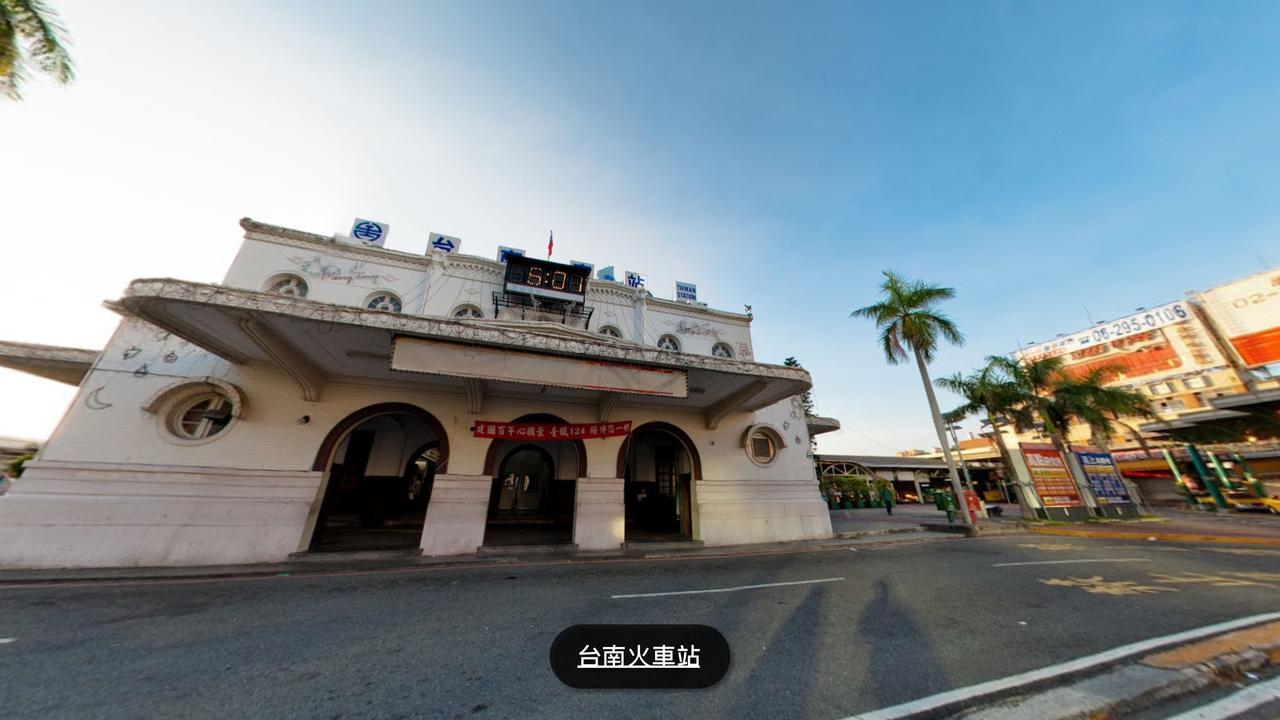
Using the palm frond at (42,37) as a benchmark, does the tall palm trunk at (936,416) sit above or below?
below

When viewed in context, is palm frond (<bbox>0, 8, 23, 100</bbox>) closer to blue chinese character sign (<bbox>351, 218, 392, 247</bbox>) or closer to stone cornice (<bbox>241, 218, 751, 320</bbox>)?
stone cornice (<bbox>241, 218, 751, 320</bbox>)

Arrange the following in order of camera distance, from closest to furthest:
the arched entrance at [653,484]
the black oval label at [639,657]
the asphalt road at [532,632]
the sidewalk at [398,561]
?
the asphalt road at [532,632], the black oval label at [639,657], the sidewalk at [398,561], the arched entrance at [653,484]

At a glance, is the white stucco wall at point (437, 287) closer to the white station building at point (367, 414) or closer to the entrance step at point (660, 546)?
the white station building at point (367, 414)

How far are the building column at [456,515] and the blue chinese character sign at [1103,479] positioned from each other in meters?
28.2

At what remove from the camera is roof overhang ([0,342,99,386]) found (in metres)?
9.73

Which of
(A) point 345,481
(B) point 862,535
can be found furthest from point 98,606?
(B) point 862,535

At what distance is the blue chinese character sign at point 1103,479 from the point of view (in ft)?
64.1

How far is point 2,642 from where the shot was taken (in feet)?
14.5

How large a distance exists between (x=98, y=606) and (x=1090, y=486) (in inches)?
1323

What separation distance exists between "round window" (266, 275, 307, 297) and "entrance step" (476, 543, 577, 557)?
10.1m

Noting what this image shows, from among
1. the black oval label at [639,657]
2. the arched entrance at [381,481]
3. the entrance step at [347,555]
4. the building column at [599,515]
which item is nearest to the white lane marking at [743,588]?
the black oval label at [639,657]

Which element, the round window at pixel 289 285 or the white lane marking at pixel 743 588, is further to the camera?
the round window at pixel 289 285

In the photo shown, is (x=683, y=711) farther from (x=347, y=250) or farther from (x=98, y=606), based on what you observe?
(x=347, y=250)

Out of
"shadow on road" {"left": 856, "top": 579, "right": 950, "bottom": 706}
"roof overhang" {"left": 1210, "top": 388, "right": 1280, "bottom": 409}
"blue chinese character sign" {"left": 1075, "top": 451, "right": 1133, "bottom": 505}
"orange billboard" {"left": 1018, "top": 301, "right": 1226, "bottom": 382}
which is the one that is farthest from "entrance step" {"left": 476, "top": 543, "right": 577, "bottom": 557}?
"orange billboard" {"left": 1018, "top": 301, "right": 1226, "bottom": 382}
